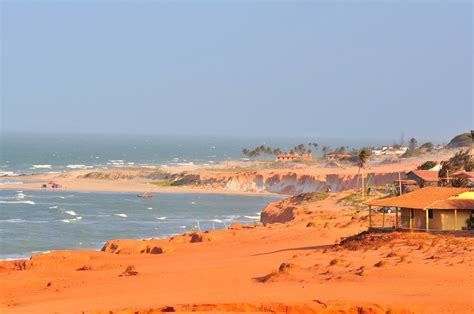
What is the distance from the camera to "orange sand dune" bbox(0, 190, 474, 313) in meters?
24.3

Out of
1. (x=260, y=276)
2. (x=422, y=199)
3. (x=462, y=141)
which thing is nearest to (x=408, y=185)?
(x=422, y=199)

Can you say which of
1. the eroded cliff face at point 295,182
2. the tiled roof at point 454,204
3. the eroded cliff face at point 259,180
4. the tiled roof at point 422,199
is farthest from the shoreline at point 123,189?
the tiled roof at point 454,204

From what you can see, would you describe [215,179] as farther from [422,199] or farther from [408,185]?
[422,199]

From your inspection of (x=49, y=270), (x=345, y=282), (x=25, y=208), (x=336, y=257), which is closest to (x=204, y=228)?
(x=25, y=208)

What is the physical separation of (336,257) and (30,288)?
1090 cm

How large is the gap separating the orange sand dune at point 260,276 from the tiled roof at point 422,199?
1.69 metres

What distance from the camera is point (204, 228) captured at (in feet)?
211

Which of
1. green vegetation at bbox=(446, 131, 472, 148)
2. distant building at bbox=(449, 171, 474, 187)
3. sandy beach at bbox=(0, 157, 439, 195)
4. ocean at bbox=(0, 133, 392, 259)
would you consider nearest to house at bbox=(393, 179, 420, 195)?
distant building at bbox=(449, 171, 474, 187)

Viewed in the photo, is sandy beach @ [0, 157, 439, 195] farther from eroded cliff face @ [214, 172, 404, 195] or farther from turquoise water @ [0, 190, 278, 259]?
turquoise water @ [0, 190, 278, 259]

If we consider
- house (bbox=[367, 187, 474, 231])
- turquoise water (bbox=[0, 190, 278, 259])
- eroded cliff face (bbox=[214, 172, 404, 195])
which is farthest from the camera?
eroded cliff face (bbox=[214, 172, 404, 195])

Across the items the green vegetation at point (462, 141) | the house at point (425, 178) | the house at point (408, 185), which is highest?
the green vegetation at point (462, 141)

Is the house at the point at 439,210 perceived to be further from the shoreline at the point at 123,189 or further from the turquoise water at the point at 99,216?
the shoreline at the point at 123,189

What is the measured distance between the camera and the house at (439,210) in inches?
1423

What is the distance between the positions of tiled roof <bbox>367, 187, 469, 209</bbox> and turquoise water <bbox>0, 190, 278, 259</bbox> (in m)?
20.9
